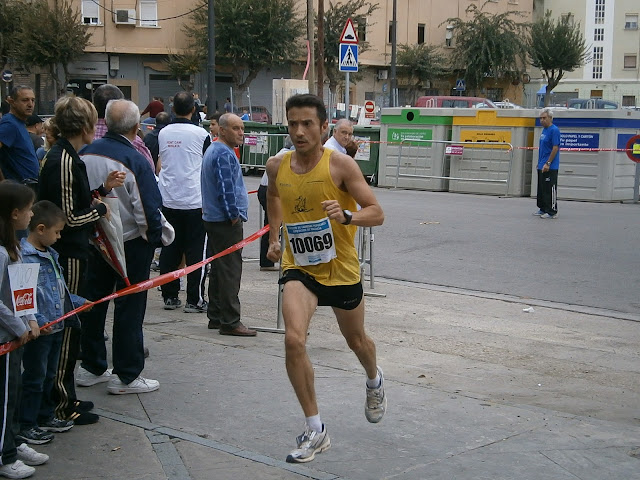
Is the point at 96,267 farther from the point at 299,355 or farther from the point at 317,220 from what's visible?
the point at 299,355

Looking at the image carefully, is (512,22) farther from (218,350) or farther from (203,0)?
(218,350)

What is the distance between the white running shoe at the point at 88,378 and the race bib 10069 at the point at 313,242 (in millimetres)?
1941

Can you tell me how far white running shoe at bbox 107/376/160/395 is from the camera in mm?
6078

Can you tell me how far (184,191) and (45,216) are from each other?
3858mm

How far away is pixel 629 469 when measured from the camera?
15.9 feet

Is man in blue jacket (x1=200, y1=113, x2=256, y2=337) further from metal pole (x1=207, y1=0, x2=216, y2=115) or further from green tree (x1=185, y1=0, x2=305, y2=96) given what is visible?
green tree (x1=185, y1=0, x2=305, y2=96)

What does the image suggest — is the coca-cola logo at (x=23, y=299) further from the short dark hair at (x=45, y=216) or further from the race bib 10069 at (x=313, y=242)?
the race bib 10069 at (x=313, y=242)

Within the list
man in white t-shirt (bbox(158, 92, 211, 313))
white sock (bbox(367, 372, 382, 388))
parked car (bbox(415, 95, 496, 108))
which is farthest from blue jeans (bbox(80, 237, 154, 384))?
parked car (bbox(415, 95, 496, 108))

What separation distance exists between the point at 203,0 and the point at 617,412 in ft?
153

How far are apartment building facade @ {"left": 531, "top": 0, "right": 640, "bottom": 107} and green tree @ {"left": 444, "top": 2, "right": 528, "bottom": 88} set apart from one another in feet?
43.3

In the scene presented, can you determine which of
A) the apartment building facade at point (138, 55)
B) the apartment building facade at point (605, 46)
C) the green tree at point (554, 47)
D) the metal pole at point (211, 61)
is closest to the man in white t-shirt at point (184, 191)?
the metal pole at point (211, 61)

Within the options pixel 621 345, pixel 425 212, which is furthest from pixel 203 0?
pixel 621 345

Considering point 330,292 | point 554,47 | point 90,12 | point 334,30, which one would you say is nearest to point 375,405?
point 330,292

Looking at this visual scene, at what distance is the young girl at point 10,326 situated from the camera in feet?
14.7
